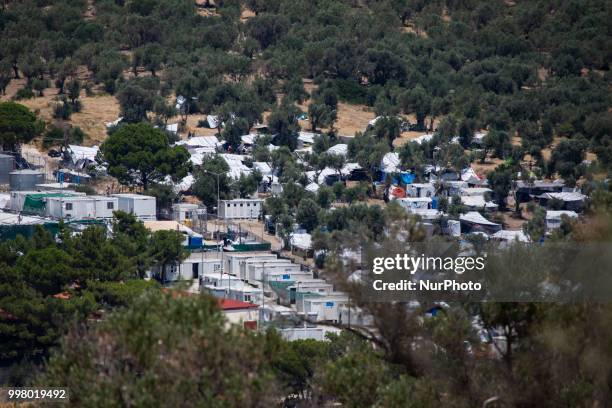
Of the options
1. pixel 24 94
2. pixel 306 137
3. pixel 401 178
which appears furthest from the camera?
pixel 24 94

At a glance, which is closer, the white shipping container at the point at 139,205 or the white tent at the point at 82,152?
the white shipping container at the point at 139,205

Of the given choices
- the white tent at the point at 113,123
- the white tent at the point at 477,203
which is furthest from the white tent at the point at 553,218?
the white tent at the point at 113,123

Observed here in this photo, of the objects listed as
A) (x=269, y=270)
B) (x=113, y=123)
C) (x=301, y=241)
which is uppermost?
(x=269, y=270)

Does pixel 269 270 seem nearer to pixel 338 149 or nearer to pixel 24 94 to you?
pixel 338 149

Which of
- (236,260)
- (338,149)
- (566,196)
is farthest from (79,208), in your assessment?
(566,196)

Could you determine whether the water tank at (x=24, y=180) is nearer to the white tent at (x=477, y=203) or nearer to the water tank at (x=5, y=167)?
the water tank at (x=5, y=167)

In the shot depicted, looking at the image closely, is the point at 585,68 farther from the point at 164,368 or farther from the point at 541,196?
the point at 164,368

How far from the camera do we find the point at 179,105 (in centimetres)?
6675

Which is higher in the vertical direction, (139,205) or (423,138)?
(139,205)

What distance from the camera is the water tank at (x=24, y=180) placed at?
52906 mm

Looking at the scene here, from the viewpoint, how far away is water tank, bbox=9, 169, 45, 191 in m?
52.9

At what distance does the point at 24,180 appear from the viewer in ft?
174

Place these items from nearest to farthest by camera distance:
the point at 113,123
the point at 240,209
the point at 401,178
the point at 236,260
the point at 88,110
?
the point at 236,260 < the point at 240,209 < the point at 401,178 < the point at 113,123 < the point at 88,110

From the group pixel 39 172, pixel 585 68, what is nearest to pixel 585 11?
pixel 585 68
